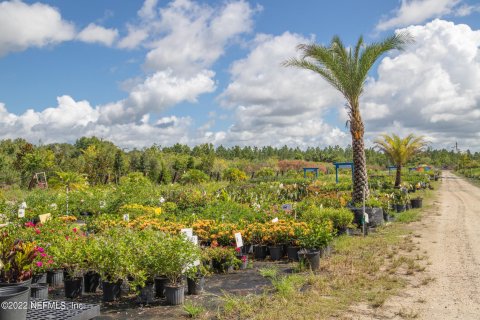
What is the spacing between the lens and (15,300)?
11.3ft

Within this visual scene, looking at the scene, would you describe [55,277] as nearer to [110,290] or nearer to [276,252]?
[110,290]

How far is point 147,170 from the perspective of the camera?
33.4m

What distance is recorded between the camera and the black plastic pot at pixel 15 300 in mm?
3402

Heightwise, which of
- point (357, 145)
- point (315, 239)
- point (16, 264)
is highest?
point (357, 145)

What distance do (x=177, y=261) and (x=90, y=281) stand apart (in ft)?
5.41

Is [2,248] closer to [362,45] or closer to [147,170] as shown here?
[362,45]

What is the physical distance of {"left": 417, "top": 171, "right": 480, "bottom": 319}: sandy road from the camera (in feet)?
17.7

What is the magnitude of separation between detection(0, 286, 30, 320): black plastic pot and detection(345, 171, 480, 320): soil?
3579mm

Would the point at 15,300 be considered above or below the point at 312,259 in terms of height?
above

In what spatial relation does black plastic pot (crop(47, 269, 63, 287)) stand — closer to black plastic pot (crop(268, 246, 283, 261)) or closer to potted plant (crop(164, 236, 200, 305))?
potted plant (crop(164, 236, 200, 305))

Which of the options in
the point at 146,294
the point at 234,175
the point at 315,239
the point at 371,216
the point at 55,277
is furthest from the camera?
the point at 234,175

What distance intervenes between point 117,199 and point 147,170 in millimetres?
19597

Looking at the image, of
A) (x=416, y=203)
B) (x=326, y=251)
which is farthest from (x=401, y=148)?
(x=326, y=251)

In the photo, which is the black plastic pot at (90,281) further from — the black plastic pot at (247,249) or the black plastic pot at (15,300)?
the black plastic pot at (247,249)
